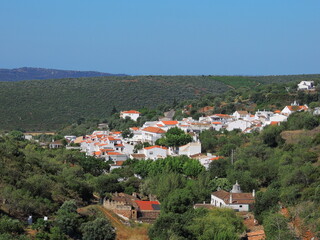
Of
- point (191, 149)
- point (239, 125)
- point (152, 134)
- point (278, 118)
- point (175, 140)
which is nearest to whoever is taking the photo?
point (191, 149)

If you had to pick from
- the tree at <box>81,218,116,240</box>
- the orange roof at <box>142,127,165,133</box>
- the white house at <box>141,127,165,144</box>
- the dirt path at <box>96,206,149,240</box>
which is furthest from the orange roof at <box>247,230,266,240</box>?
the orange roof at <box>142,127,165,133</box>

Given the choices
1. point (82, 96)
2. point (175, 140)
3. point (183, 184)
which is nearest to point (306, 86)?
point (175, 140)

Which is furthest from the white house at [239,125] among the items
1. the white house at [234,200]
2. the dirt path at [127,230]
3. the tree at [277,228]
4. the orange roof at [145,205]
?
the tree at [277,228]

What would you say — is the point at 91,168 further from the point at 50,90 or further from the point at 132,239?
the point at 50,90

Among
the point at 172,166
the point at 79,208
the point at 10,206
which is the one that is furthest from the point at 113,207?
the point at 172,166

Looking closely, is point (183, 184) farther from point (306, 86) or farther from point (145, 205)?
point (306, 86)

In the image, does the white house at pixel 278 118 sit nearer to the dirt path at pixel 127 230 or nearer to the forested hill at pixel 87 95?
the forested hill at pixel 87 95
